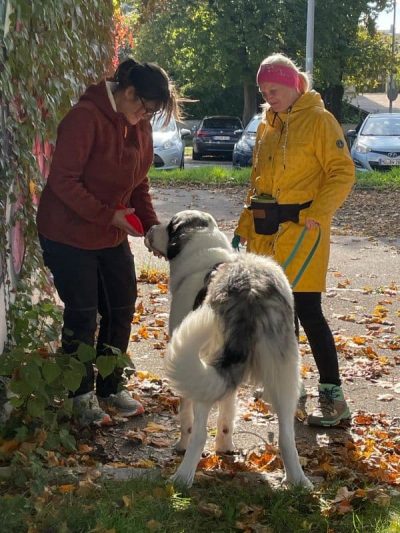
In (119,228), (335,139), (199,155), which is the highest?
(335,139)

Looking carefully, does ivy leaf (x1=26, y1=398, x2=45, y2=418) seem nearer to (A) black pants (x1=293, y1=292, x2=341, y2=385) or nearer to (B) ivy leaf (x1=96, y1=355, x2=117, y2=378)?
(B) ivy leaf (x1=96, y1=355, x2=117, y2=378)

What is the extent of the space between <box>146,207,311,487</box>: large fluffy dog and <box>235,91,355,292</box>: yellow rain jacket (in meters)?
0.77

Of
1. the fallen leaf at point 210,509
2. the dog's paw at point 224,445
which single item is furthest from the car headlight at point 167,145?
the fallen leaf at point 210,509

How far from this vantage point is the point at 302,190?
5016 millimetres

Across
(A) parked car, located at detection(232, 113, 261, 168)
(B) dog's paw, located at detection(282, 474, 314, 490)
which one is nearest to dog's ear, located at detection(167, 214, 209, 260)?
(B) dog's paw, located at detection(282, 474, 314, 490)

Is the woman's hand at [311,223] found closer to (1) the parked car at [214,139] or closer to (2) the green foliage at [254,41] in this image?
(1) the parked car at [214,139]

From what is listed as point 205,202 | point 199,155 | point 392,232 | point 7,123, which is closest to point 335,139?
point 7,123

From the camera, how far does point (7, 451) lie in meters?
4.27

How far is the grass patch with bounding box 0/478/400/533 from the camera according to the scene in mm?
3410

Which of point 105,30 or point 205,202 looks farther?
point 205,202

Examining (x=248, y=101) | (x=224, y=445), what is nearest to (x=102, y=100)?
(x=224, y=445)

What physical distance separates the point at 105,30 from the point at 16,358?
3.41 metres

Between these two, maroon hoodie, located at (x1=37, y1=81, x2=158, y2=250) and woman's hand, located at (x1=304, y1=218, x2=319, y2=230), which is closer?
maroon hoodie, located at (x1=37, y1=81, x2=158, y2=250)

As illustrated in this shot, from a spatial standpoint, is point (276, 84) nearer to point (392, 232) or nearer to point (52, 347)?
point (52, 347)
